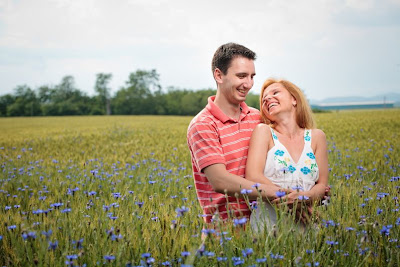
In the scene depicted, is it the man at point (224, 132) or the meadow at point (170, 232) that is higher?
the man at point (224, 132)

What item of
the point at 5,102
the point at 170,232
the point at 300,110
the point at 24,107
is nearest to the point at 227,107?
the point at 300,110

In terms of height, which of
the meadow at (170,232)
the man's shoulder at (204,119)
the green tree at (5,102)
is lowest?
the meadow at (170,232)

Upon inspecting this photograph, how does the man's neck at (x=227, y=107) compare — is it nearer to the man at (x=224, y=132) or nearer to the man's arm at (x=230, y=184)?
the man at (x=224, y=132)

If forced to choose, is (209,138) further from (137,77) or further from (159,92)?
(137,77)

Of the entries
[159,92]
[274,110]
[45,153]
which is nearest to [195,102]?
[159,92]

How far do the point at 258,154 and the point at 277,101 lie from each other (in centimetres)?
58

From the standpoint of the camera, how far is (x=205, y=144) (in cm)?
318

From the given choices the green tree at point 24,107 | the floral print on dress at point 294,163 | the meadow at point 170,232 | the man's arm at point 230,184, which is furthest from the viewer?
the green tree at point 24,107

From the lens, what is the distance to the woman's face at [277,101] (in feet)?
11.3

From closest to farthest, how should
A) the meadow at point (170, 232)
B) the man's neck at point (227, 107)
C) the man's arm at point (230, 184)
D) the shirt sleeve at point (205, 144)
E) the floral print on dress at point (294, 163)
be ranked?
1. the meadow at point (170, 232)
2. the man's arm at point (230, 184)
3. the shirt sleeve at point (205, 144)
4. the floral print on dress at point (294, 163)
5. the man's neck at point (227, 107)

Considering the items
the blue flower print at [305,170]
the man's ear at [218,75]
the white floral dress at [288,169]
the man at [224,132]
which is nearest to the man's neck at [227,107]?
the man at [224,132]

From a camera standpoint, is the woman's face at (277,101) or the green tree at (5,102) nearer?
the woman's face at (277,101)

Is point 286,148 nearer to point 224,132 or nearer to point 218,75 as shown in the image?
point 224,132

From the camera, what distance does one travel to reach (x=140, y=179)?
18.6 feet
